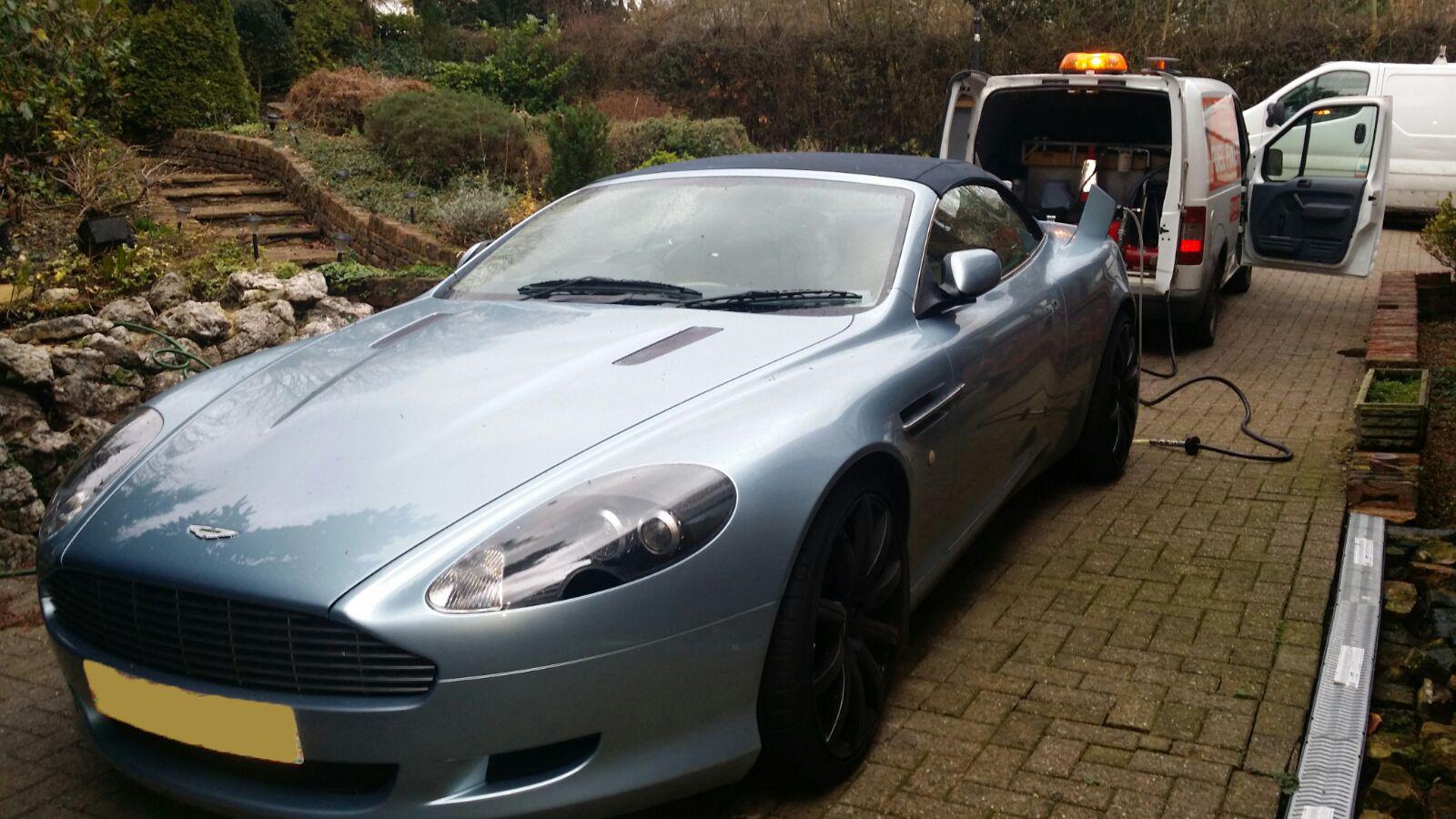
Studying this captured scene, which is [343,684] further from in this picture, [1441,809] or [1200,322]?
[1200,322]

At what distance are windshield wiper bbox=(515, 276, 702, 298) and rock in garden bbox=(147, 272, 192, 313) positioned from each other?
12.3ft

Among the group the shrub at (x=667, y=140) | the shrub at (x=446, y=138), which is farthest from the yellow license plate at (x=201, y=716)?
the shrub at (x=667, y=140)

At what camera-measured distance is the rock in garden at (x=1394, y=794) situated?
299 cm

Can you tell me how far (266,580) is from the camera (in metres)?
2.50

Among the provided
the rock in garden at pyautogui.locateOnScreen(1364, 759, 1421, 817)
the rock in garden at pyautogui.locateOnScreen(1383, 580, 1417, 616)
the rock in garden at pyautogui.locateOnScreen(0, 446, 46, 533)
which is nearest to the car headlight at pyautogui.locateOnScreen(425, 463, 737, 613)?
the rock in garden at pyautogui.locateOnScreen(1364, 759, 1421, 817)

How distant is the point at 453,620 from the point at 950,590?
8.14 ft

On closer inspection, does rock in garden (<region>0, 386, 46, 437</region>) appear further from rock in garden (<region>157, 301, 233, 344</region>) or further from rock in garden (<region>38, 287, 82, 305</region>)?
rock in garden (<region>38, 287, 82, 305</region>)

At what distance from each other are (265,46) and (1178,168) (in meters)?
12.6

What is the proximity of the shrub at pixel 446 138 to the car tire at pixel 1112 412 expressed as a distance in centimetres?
750

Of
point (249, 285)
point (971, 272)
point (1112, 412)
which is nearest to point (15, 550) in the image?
point (249, 285)

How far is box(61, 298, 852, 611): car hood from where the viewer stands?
2592mm

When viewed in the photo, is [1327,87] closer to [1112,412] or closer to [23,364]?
[1112,412]

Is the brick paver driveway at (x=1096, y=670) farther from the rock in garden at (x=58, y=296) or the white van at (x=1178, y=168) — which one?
the white van at (x=1178, y=168)

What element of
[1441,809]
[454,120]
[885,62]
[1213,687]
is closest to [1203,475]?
[1213,687]
